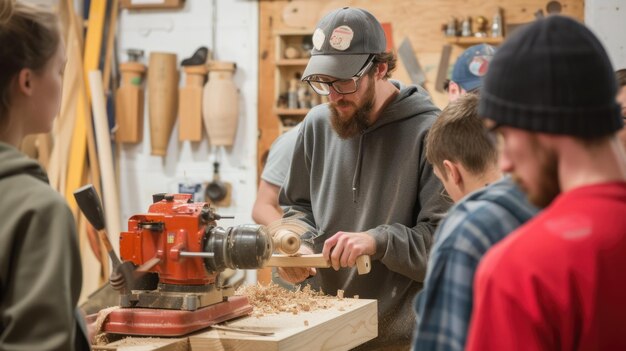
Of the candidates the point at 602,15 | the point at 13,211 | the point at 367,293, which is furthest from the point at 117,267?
the point at 602,15

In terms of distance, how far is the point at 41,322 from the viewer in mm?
1597

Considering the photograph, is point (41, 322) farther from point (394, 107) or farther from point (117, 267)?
point (394, 107)

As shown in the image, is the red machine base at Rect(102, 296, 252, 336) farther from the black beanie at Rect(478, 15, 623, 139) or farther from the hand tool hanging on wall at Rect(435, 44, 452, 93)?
the hand tool hanging on wall at Rect(435, 44, 452, 93)

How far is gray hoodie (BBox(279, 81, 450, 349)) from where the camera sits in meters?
3.10

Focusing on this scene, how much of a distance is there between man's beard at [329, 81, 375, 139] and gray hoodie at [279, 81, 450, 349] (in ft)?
0.12

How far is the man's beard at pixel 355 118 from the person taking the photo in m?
3.20

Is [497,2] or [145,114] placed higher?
[497,2]

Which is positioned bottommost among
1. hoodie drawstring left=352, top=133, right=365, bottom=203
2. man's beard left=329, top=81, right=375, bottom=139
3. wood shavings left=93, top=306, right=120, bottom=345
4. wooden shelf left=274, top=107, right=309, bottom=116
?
wood shavings left=93, top=306, right=120, bottom=345

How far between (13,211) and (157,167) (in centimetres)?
478

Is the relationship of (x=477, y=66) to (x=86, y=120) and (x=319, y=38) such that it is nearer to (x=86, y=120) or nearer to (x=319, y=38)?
(x=319, y=38)

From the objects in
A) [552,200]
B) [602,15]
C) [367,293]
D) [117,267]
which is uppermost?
[602,15]

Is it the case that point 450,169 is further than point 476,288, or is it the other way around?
point 450,169

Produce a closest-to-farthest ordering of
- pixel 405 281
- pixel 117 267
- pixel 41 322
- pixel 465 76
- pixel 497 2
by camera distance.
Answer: pixel 41 322 < pixel 117 267 < pixel 405 281 < pixel 465 76 < pixel 497 2

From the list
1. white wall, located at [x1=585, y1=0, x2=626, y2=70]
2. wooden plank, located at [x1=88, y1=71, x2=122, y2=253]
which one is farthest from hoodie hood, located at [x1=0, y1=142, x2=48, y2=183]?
wooden plank, located at [x1=88, y1=71, x2=122, y2=253]
